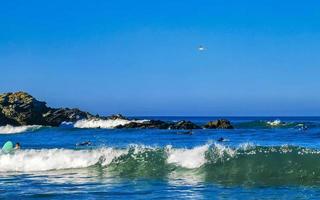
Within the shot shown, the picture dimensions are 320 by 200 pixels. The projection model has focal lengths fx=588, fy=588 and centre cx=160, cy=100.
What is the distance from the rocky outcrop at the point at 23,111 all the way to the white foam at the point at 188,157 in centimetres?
7566

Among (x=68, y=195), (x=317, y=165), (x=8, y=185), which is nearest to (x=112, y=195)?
(x=68, y=195)

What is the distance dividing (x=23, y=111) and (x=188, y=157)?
79509 millimetres

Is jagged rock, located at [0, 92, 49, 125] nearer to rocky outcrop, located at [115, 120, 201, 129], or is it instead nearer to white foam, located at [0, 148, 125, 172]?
rocky outcrop, located at [115, 120, 201, 129]

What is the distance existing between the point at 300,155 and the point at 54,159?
11.3 metres

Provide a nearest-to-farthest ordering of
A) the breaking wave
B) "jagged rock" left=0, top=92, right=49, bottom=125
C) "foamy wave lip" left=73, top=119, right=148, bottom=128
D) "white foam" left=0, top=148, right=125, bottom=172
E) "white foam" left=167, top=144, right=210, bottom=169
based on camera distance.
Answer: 1. the breaking wave
2. "white foam" left=167, top=144, right=210, bottom=169
3. "white foam" left=0, top=148, right=125, bottom=172
4. "jagged rock" left=0, top=92, right=49, bottom=125
5. "foamy wave lip" left=73, top=119, right=148, bottom=128

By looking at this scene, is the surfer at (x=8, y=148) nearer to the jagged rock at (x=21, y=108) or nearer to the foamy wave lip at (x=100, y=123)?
the jagged rock at (x=21, y=108)

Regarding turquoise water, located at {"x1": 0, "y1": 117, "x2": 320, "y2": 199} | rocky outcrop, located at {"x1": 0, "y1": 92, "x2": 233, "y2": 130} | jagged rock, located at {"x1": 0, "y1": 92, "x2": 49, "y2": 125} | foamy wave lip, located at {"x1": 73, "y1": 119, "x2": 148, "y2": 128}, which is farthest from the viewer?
foamy wave lip, located at {"x1": 73, "y1": 119, "x2": 148, "y2": 128}

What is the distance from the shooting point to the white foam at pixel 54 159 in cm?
2605

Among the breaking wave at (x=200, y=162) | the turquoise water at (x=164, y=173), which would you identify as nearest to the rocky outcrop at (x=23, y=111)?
the turquoise water at (x=164, y=173)

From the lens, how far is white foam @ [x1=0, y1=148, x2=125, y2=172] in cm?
2605

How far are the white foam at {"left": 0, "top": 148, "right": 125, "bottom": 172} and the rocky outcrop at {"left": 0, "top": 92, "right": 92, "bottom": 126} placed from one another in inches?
2763

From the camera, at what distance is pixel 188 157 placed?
2392cm

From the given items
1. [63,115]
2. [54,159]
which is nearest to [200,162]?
[54,159]

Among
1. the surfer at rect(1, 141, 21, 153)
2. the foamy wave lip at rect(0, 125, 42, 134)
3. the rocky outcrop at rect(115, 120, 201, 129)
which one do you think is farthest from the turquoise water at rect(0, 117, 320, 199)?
the foamy wave lip at rect(0, 125, 42, 134)
